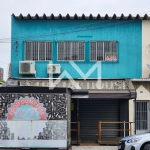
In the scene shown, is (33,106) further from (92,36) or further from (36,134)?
(92,36)

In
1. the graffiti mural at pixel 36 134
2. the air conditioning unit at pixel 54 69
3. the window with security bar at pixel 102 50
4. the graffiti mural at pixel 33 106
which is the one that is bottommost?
the graffiti mural at pixel 36 134

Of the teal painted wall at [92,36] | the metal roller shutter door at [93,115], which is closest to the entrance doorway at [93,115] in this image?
the metal roller shutter door at [93,115]

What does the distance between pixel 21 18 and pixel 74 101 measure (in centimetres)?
552

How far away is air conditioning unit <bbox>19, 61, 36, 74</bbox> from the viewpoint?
21.5 m

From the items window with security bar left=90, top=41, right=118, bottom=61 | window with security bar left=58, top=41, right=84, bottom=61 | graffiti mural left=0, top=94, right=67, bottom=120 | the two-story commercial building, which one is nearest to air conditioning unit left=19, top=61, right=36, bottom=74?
the two-story commercial building

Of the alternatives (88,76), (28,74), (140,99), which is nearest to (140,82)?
(140,99)

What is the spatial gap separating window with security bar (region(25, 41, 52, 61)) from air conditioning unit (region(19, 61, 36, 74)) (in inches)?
31.1

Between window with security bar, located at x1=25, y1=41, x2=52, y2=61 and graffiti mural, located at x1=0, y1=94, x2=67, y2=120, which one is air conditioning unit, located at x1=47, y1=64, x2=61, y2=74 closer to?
window with security bar, located at x1=25, y1=41, x2=52, y2=61

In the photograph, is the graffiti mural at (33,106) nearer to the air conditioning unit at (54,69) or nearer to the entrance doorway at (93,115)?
the air conditioning unit at (54,69)

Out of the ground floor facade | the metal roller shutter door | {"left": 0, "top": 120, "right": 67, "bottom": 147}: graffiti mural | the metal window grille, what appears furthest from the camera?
the metal roller shutter door

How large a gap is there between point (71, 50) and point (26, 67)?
107 inches

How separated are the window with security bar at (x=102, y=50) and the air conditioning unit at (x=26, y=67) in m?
3.32

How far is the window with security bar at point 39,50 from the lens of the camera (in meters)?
22.3

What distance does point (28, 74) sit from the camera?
21.8 metres
